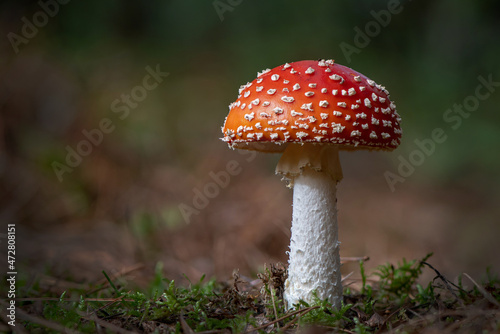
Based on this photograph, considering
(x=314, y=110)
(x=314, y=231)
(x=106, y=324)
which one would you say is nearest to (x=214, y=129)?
(x=314, y=231)

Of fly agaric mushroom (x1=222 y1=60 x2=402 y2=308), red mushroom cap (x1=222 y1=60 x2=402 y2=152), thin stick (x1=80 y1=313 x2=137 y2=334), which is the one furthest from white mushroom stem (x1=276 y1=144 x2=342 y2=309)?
thin stick (x1=80 y1=313 x2=137 y2=334)

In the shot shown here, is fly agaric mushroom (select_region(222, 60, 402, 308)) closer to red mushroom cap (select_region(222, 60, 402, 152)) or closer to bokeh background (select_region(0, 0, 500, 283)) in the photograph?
red mushroom cap (select_region(222, 60, 402, 152))

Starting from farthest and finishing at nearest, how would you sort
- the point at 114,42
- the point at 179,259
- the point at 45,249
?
1. the point at 114,42
2. the point at 179,259
3. the point at 45,249

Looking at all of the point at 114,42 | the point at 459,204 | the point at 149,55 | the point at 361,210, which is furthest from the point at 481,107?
the point at 114,42

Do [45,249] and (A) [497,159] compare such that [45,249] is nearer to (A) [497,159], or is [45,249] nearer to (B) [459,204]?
(B) [459,204]

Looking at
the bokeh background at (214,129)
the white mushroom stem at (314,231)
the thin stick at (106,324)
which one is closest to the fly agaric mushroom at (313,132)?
the white mushroom stem at (314,231)

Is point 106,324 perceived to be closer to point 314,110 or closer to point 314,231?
point 314,231
